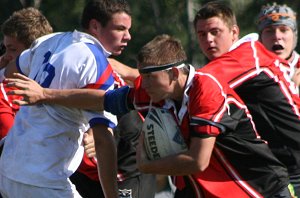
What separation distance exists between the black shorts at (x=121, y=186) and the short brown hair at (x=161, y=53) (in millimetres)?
1980

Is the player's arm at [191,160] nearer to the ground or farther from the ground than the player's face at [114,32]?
nearer to the ground

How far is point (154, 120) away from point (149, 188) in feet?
6.93

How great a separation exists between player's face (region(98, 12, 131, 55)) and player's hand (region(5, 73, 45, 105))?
2.18 ft

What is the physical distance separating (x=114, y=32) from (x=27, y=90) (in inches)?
31.8

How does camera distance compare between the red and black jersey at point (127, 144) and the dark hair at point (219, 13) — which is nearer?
the dark hair at point (219, 13)

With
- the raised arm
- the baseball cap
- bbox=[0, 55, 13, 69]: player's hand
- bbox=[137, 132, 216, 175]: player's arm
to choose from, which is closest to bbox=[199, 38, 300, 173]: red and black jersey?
bbox=[137, 132, 216, 175]: player's arm

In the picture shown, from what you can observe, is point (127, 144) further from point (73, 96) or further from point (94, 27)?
point (73, 96)

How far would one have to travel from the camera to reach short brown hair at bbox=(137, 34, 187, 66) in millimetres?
5598

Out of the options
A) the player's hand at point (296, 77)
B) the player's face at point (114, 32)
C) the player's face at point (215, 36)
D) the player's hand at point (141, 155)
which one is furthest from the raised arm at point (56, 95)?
the player's hand at point (296, 77)

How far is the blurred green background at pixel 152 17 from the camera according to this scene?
43.8ft

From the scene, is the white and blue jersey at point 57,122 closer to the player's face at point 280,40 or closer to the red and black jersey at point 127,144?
the red and black jersey at point 127,144

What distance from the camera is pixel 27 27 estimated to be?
7242 mm

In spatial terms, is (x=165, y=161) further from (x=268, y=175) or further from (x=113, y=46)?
(x=113, y=46)

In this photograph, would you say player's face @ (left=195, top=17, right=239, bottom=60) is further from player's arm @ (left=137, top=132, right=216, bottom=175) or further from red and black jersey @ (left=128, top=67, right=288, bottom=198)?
player's arm @ (left=137, top=132, right=216, bottom=175)
